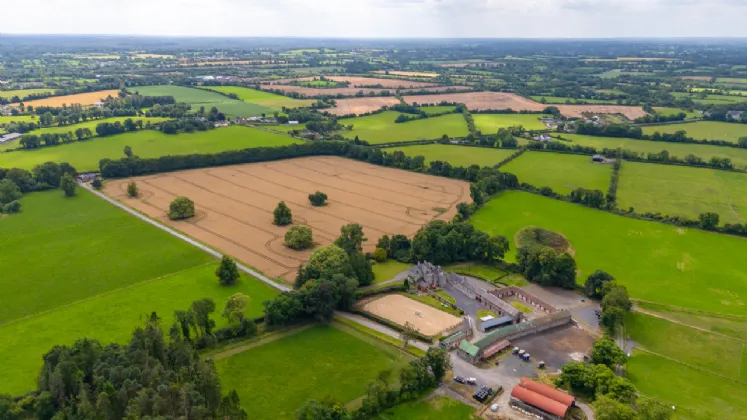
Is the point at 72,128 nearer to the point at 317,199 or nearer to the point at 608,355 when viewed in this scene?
the point at 317,199

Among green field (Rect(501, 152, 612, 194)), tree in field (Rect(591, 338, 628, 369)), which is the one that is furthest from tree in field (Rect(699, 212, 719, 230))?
tree in field (Rect(591, 338, 628, 369))

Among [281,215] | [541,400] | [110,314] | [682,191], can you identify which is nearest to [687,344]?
[541,400]

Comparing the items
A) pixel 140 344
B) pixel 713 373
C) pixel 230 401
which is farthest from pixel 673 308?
pixel 140 344

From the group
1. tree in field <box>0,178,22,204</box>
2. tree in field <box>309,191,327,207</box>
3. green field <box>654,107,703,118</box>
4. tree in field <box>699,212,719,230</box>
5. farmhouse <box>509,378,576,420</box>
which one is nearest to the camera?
farmhouse <box>509,378,576,420</box>

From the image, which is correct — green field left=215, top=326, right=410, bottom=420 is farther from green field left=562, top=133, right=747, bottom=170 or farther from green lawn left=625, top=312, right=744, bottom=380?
green field left=562, top=133, right=747, bottom=170

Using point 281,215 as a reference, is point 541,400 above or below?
below

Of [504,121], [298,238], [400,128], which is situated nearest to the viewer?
[298,238]

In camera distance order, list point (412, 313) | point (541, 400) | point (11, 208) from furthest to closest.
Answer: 1. point (11, 208)
2. point (412, 313)
3. point (541, 400)
